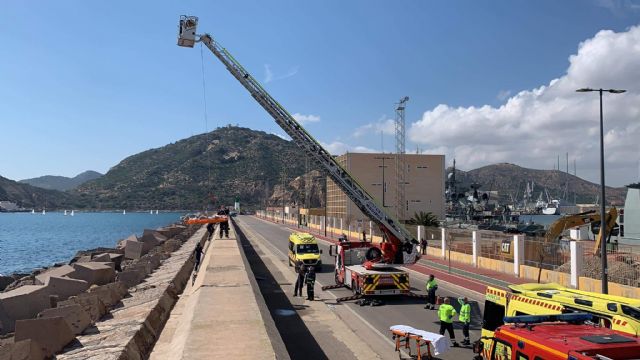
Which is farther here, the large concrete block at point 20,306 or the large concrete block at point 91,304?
the large concrete block at point 20,306

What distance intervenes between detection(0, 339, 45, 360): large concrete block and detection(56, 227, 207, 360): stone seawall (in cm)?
94

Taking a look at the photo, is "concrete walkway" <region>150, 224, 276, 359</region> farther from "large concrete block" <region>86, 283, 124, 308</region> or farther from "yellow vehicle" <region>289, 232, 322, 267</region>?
"yellow vehicle" <region>289, 232, 322, 267</region>

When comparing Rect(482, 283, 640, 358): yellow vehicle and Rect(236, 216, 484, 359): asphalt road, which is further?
Rect(236, 216, 484, 359): asphalt road

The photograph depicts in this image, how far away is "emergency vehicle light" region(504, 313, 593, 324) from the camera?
880 cm

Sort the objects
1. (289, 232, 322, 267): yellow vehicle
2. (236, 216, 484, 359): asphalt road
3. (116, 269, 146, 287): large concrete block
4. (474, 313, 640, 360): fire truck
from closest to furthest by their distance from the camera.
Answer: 1. (474, 313, 640, 360): fire truck
2. (236, 216, 484, 359): asphalt road
3. (116, 269, 146, 287): large concrete block
4. (289, 232, 322, 267): yellow vehicle

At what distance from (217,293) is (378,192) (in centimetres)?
8145

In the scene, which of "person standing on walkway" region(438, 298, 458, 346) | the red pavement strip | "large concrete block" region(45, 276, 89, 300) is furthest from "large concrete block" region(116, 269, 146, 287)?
"person standing on walkway" region(438, 298, 458, 346)

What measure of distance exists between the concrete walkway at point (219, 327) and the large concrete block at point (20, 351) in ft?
9.45

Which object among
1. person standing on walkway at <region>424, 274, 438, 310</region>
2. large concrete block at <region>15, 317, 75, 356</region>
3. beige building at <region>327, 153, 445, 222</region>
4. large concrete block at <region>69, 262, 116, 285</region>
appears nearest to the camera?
large concrete block at <region>15, 317, 75, 356</region>

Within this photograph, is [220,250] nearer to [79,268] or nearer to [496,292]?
[79,268]

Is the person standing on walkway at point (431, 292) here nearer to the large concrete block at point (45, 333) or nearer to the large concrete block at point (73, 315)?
the large concrete block at point (73, 315)

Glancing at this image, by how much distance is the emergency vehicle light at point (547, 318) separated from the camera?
346 inches

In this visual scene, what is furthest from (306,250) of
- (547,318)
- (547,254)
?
(547,318)

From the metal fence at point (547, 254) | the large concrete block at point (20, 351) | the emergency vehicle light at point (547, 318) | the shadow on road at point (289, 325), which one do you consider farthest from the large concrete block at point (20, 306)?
the metal fence at point (547, 254)
